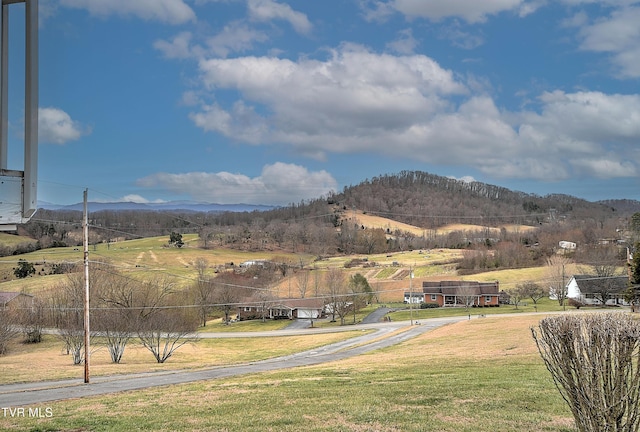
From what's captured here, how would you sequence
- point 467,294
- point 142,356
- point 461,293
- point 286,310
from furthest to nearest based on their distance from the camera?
point 286,310 → point 461,293 → point 467,294 → point 142,356

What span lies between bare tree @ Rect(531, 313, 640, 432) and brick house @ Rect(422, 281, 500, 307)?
75415mm

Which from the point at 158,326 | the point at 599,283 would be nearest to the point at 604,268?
→ the point at 599,283

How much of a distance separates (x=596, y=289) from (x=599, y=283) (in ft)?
3.46

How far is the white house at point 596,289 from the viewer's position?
73.1 m

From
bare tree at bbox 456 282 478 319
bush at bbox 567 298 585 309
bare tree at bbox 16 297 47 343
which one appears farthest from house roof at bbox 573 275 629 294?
bare tree at bbox 16 297 47 343

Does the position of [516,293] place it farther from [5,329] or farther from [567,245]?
[5,329]

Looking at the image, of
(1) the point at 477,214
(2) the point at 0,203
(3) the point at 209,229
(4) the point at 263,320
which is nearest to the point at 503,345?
(2) the point at 0,203

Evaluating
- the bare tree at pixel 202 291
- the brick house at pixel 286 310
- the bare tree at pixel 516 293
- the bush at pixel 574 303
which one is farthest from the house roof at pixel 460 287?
the bare tree at pixel 202 291

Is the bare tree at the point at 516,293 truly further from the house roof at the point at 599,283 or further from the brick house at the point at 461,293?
the house roof at the point at 599,283

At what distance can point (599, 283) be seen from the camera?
75.6 metres

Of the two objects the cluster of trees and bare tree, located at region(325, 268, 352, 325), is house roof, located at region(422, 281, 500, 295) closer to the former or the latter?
bare tree, located at region(325, 268, 352, 325)

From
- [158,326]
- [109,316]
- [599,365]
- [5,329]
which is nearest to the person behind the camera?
[599,365]

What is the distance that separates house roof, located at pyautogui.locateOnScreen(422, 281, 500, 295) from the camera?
80.1m

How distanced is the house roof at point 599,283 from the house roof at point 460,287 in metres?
12.7
